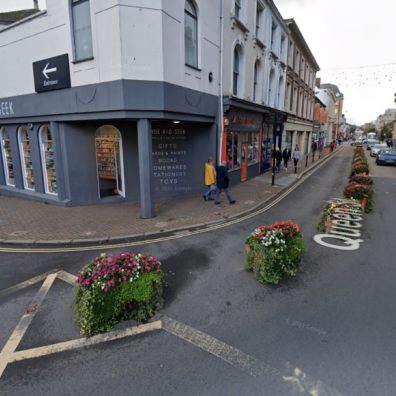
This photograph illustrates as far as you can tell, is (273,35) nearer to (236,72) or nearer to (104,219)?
(236,72)

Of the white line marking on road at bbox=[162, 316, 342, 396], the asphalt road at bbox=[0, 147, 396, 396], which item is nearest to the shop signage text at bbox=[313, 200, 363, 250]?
the asphalt road at bbox=[0, 147, 396, 396]

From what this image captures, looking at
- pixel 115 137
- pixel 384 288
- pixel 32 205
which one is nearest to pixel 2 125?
pixel 32 205

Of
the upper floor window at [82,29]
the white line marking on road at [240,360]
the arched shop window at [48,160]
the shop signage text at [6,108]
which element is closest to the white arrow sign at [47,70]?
the upper floor window at [82,29]

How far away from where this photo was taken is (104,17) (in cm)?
758

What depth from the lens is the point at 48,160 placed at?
11.0m

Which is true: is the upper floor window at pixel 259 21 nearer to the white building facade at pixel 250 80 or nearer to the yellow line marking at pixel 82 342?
the white building facade at pixel 250 80

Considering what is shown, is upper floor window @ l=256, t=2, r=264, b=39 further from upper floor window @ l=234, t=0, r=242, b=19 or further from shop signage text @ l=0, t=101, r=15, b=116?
shop signage text @ l=0, t=101, r=15, b=116

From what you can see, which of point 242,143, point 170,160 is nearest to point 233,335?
point 170,160

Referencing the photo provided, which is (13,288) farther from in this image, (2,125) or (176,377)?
(2,125)

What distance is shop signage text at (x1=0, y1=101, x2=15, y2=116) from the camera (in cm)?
1110

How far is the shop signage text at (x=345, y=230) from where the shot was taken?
652 cm

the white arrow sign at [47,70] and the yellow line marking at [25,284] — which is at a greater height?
the white arrow sign at [47,70]

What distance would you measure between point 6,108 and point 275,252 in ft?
40.1

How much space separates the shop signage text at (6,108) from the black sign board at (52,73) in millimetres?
2018
